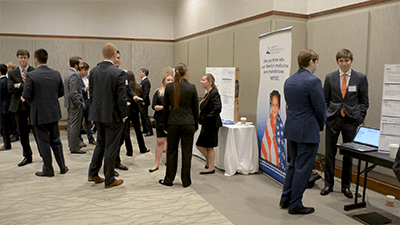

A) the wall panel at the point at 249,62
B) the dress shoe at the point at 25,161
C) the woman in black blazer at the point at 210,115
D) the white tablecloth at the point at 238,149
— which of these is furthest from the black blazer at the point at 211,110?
the dress shoe at the point at 25,161

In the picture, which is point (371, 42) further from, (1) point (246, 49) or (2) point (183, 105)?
(2) point (183, 105)

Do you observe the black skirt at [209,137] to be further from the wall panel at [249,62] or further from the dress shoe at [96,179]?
the dress shoe at [96,179]

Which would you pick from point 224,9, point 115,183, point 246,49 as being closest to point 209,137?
point 115,183

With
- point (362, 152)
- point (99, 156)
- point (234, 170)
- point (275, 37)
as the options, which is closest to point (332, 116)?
point (362, 152)

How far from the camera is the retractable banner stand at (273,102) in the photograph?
4.13 metres

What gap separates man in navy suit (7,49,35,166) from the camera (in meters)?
5.01

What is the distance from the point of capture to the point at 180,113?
391 centimetres

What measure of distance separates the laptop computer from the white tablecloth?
58.5 inches

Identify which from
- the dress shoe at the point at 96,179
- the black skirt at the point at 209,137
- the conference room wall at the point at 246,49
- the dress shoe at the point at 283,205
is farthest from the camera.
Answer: the conference room wall at the point at 246,49

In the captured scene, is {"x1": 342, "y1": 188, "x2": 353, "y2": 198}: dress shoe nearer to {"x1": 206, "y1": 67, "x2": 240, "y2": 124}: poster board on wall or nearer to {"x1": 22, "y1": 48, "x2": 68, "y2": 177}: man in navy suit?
{"x1": 206, "y1": 67, "x2": 240, "y2": 124}: poster board on wall

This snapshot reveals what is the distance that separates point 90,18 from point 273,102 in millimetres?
6599

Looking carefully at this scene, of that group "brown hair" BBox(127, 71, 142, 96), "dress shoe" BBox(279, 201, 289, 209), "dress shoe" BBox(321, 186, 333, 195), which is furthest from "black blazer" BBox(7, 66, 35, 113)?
"dress shoe" BBox(321, 186, 333, 195)

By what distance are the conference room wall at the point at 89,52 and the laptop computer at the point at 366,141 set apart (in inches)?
265

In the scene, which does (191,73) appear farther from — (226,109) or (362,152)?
(362,152)
